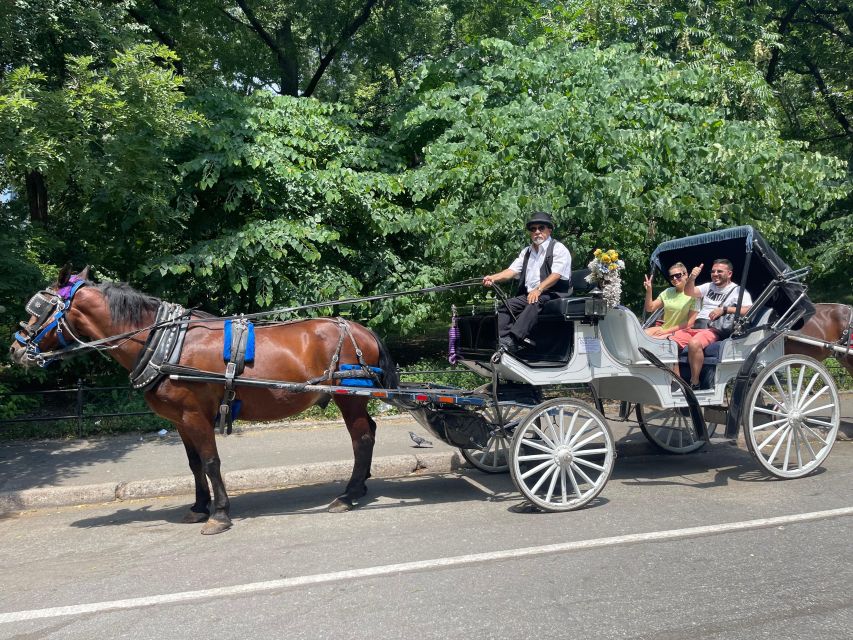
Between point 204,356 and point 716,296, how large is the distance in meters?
5.20

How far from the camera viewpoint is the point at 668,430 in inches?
336

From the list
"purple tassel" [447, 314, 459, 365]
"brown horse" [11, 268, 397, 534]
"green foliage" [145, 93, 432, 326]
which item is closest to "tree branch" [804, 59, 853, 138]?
"green foliage" [145, 93, 432, 326]

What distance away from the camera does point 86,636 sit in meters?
4.20

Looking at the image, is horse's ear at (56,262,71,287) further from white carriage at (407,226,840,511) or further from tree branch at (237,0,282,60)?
tree branch at (237,0,282,60)

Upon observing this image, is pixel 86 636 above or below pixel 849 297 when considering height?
below

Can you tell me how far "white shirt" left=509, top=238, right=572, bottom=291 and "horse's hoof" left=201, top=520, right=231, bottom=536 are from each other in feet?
10.9

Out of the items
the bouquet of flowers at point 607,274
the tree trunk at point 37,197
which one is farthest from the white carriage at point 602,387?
the tree trunk at point 37,197

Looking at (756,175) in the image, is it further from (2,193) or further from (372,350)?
(2,193)

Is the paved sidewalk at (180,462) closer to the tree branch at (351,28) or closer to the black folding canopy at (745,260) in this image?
the black folding canopy at (745,260)

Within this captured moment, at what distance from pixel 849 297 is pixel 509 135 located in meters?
9.64

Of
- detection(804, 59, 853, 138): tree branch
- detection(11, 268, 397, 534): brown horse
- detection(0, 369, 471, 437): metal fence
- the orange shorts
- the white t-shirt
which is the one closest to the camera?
detection(11, 268, 397, 534): brown horse

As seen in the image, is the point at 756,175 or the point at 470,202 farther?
the point at 470,202

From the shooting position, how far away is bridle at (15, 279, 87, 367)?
6.11 m

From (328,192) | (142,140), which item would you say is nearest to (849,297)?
(328,192)
